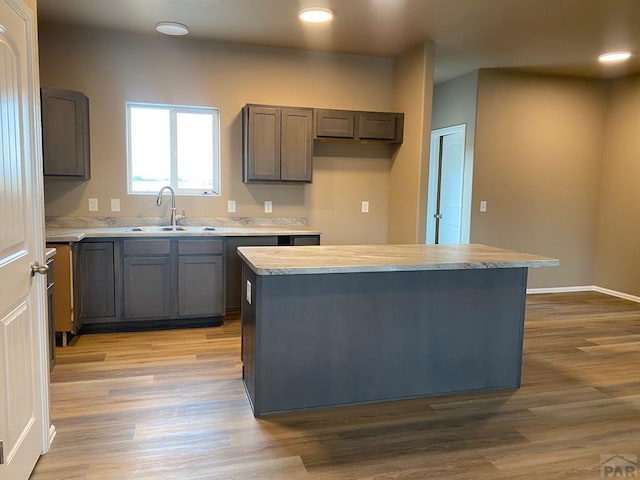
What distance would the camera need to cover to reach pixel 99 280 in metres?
3.94

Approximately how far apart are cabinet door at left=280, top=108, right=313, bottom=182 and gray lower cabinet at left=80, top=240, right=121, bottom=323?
169 centimetres

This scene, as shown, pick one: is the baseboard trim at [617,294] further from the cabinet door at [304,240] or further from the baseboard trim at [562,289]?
the cabinet door at [304,240]

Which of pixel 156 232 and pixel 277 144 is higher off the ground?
pixel 277 144

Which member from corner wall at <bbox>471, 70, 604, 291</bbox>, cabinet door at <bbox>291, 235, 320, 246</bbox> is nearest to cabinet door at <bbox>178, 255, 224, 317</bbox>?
cabinet door at <bbox>291, 235, 320, 246</bbox>

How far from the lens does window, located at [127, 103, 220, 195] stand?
15.0 feet

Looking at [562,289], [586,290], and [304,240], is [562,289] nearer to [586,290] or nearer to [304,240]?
[586,290]

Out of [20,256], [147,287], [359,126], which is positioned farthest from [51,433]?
[359,126]

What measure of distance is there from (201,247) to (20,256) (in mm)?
2256

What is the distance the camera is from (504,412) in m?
2.74

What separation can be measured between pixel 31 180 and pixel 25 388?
88 centimetres

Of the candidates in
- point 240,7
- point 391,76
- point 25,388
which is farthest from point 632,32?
point 25,388

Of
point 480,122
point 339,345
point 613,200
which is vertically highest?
point 480,122

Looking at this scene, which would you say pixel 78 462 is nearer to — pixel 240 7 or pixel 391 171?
pixel 240 7

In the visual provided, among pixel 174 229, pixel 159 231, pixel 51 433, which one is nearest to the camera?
pixel 51 433
